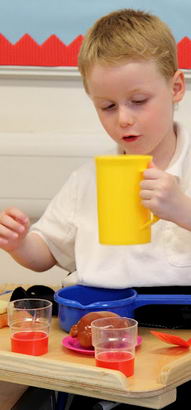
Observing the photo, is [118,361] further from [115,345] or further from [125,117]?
[125,117]

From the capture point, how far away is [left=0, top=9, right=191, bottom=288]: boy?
1.22 metres

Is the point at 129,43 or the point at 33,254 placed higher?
the point at 129,43

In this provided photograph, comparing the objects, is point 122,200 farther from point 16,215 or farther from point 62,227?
point 62,227

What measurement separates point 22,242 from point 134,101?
0.35 meters

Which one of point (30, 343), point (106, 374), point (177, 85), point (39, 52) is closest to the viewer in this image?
point (106, 374)

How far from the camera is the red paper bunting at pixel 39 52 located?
1.76 metres

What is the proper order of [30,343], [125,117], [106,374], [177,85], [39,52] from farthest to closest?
[39,52], [177,85], [125,117], [30,343], [106,374]

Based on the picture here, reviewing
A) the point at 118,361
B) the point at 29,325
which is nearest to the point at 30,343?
the point at 29,325

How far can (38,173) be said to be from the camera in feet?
5.95

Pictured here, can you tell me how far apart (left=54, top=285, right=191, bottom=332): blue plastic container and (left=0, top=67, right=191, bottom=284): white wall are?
0.57 meters

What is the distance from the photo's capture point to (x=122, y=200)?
1.07 m

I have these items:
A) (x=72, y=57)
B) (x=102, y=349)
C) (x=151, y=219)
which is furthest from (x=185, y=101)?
(x=102, y=349)

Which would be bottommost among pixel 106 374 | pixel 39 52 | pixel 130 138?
pixel 106 374

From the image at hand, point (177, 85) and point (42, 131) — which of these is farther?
point (42, 131)
